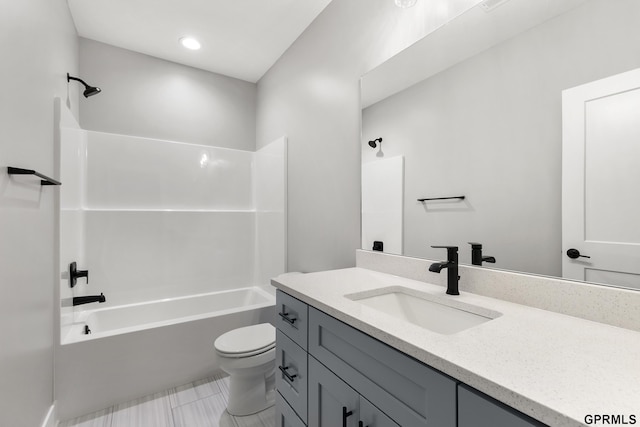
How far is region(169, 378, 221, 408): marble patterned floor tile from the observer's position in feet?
6.41

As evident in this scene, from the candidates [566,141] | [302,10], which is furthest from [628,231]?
[302,10]

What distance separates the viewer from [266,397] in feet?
6.31

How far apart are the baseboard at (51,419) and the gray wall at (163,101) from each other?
2.13m

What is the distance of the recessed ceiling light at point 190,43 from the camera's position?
2475mm

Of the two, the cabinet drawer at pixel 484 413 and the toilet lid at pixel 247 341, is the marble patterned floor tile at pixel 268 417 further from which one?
the cabinet drawer at pixel 484 413

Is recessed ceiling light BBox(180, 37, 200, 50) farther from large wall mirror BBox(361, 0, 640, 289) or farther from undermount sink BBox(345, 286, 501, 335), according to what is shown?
undermount sink BBox(345, 286, 501, 335)

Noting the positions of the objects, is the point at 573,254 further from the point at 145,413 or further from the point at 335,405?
the point at 145,413

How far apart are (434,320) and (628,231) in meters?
0.64

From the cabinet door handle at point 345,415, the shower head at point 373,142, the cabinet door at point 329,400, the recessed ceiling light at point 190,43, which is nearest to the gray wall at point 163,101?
the recessed ceiling light at point 190,43

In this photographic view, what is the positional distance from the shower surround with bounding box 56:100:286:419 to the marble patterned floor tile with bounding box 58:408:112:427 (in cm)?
4

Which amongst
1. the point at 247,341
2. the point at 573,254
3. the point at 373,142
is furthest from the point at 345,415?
the point at 373,142

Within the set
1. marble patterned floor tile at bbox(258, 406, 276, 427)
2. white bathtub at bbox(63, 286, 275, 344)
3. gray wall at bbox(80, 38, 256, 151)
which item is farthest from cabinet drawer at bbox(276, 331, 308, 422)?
gray wall at bbox(80, 38, 256, 151)

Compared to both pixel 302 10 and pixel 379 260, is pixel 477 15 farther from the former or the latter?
pixel 302 10

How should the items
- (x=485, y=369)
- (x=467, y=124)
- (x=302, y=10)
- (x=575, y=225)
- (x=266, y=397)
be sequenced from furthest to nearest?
(x=302, y=10), (x=266, y=397), (x=467, y=124), (x=575, y=225), (x=485, y=369)
